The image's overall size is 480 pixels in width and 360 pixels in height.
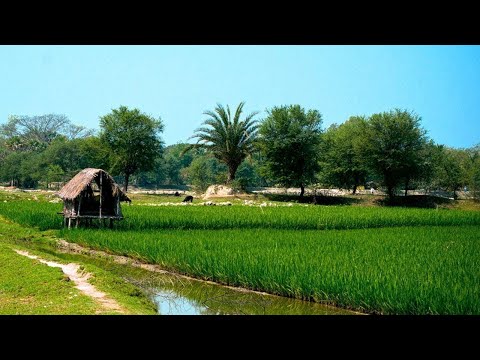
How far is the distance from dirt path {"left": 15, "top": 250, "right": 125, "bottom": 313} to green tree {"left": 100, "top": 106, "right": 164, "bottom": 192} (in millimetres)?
27762

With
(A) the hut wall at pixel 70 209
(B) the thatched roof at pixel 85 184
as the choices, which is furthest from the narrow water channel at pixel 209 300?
(A) the hut wall at pixel 70 209

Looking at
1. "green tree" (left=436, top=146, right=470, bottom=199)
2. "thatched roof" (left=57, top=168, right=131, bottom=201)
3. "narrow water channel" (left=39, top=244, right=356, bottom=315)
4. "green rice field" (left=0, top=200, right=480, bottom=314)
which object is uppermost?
"green tree" (left=436, top=146, right=470, bottom=199)

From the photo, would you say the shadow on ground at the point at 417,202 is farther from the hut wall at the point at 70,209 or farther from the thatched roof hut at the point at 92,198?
the hut wall at the point at 70,209

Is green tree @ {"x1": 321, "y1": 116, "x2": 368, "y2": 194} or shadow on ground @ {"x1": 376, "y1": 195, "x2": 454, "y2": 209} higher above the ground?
green tree @ {"x1": 321, "y1": 116, "x2": 368, "y2": 194}

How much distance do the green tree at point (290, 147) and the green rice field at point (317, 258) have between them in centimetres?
1843

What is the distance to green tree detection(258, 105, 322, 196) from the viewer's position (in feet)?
122

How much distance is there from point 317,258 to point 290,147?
2791cm

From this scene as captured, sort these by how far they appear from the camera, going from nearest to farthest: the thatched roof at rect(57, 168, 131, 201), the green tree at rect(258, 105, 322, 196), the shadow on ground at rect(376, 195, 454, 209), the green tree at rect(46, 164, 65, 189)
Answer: the thatched roof at rect(57, 168, 131, 201)
the shadow on ground at rect(376, 195, 454, 209)
the green tree at rect(258, 105, 322, 196)
the green tree at rect(46, 164, 65, 189)

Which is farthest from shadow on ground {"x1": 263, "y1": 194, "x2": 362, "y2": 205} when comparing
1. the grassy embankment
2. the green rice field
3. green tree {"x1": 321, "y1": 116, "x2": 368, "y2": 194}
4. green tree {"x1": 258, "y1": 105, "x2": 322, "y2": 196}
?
the grassy embankment

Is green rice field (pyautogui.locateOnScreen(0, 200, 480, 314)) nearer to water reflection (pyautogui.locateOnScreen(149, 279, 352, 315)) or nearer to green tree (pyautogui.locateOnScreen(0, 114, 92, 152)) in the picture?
water reflection (pyautogui.locateOnScreen(149, 279, 352, 315))
